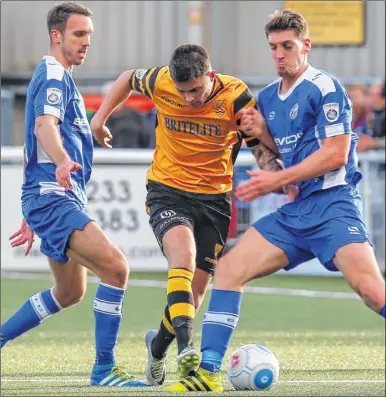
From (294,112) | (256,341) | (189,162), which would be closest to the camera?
(294,112)

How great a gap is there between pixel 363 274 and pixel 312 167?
59 cm

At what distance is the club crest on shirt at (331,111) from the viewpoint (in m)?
6.72

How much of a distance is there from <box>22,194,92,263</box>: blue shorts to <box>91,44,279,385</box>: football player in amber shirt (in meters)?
0.45

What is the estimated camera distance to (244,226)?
48.3 ft

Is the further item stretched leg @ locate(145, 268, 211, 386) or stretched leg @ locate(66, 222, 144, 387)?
stretched leg @ locate(145, 268, 211, 386)

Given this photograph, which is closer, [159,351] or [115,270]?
[115,270]

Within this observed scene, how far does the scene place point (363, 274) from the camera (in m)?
6.55

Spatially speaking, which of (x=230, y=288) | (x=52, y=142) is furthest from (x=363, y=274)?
(x=52, y=142)

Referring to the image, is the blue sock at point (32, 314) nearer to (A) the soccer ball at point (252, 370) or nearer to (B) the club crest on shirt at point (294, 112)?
(A) the soccer ball at point (252, 370)

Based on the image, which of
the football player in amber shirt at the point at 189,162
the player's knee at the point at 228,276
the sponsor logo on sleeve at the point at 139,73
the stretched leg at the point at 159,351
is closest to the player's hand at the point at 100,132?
the football player in amber shirt at the point at 189,162

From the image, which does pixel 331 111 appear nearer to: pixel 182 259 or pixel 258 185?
pixel 258 185

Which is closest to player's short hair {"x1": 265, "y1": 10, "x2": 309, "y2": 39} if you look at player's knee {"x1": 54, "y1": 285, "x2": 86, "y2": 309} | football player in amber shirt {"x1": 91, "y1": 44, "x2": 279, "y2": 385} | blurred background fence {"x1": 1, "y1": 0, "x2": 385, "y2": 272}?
football player in amber shirt {"x1": 91, "y1": 44, "x2": 279, "y2": 385}

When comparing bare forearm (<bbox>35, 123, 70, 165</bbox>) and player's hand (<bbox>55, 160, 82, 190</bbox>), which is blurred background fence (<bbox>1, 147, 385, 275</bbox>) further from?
player's hand (<bbox>55, 160, 82, 190</bbox>)

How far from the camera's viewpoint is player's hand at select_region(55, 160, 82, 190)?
695 cm
